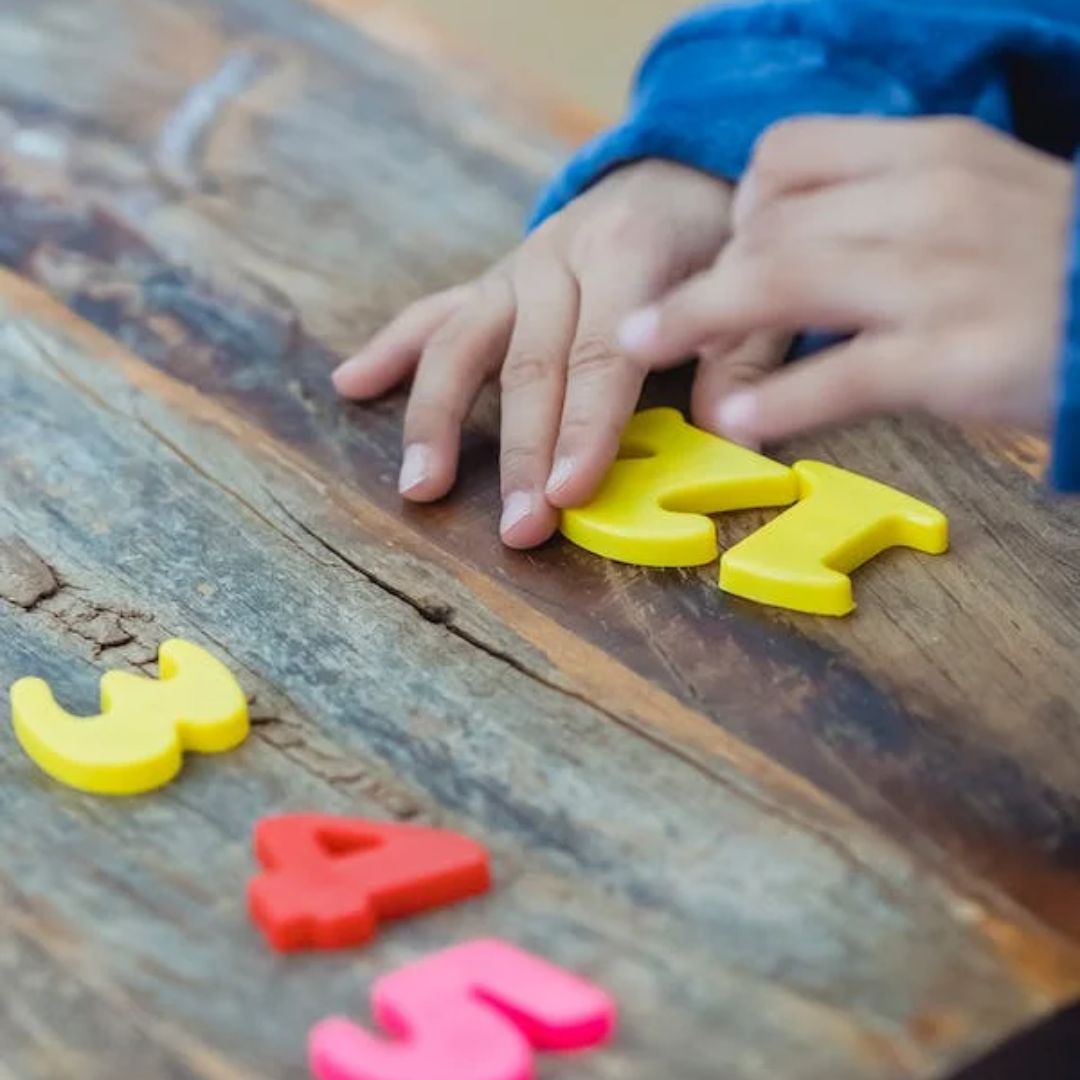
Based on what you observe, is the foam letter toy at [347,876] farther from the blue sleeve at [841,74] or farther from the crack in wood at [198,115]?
the crack in wood at [198,115]

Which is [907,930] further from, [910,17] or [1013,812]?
[910,17]

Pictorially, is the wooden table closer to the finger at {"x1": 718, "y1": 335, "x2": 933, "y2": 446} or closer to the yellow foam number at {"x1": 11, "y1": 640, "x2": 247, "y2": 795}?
the yellow foam number at {"x1": 11, "y1": 640, "x2": 247, "y2": 795}

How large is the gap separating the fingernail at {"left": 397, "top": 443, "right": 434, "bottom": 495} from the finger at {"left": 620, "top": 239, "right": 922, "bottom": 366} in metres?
0.17

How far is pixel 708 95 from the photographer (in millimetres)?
1110

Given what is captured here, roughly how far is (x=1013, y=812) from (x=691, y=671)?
6.2 inches

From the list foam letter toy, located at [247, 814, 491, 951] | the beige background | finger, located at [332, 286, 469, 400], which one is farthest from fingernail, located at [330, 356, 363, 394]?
the beige background

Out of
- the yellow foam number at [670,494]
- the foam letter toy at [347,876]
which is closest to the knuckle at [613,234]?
the yellow foam number at [670,494]

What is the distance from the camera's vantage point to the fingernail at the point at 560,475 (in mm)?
911

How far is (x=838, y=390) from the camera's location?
74cm

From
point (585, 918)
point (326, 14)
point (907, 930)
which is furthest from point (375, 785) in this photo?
point (326, 14)

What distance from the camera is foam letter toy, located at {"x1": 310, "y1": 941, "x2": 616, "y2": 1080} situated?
0.59 m

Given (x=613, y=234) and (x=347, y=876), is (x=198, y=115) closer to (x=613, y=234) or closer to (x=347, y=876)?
(x=613, y=234)

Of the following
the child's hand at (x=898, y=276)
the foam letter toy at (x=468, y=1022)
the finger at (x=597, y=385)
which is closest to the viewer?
the foam letter toy at (x=468, y=1022)

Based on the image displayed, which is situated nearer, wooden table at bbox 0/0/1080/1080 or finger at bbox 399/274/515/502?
wooden table at bbox 0/0/1080/1080
